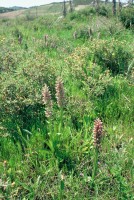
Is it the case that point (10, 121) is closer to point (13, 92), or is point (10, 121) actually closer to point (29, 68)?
point (13, 92)

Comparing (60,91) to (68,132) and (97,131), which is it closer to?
(68,132)

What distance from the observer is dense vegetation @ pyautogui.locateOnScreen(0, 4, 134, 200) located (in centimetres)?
250

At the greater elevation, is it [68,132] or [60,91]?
[60,91]

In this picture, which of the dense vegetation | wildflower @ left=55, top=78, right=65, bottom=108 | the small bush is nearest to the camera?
the dense vegetation

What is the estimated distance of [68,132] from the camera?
3.07 metres

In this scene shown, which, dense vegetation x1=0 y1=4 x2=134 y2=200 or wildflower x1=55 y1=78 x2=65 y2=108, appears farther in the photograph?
wildflower x1=55 y1=78 x2=65 y2=108

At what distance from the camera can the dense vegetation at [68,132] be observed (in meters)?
2.50

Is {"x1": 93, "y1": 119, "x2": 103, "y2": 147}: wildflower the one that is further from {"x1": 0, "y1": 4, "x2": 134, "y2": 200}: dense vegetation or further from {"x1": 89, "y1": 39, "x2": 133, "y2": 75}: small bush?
{"x1": 89, "y1": 39, "x2": 133, "y2": 75}: small bush

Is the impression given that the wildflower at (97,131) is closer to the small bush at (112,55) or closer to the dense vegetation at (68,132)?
the dense vegetation at (68,132)

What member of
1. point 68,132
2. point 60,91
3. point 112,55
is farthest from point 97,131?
point 112,55

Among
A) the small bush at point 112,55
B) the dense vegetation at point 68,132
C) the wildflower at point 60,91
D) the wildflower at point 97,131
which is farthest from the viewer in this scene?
the small bush at point 112,55

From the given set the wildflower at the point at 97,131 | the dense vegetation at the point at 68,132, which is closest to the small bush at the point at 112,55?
the dense vegetation at the point at 68,132

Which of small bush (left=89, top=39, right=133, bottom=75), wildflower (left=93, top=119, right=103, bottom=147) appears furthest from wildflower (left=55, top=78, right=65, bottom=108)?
small bush (left=89, top=39, right=133, bottom=75)

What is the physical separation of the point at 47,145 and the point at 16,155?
37cm
